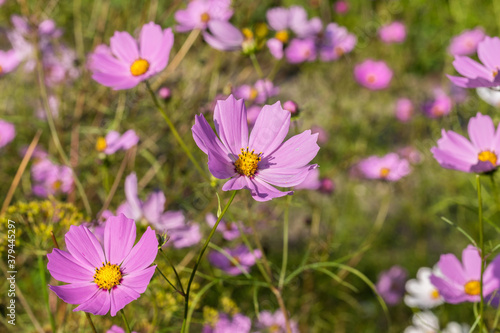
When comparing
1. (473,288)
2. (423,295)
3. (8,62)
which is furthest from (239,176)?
(8,62)

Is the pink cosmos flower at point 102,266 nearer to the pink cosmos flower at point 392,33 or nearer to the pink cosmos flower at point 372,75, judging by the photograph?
the pink cosmos flower at point 372,75

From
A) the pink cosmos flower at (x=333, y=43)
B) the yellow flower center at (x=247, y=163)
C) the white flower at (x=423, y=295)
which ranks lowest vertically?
the white flower at (x=423, y=295)

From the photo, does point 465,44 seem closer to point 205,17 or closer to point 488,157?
point 205,17

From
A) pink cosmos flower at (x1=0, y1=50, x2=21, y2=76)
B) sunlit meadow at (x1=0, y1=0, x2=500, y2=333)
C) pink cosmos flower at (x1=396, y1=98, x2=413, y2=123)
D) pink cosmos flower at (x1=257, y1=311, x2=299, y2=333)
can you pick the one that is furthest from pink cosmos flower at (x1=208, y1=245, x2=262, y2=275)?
pink cosmos flower at (x1=396, y1=98, x2=413, y2=123)

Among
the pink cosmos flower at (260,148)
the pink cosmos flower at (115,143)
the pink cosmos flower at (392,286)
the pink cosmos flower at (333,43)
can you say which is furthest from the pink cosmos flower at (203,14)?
the pink cosmos flower at (392,286)

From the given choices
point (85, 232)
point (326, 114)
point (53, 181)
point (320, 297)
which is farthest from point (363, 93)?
point (85, 232)
